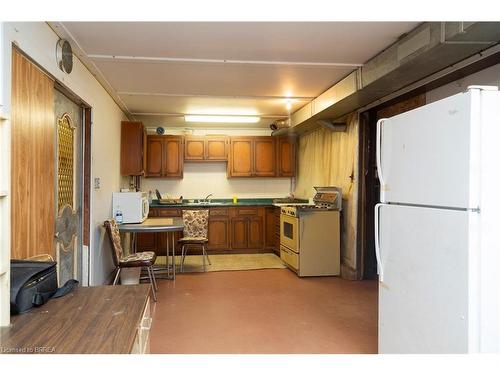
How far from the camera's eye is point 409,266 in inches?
75.3

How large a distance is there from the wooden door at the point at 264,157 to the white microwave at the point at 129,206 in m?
2.69

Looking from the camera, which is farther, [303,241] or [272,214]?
[272,214]

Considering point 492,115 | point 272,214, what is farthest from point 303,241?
point 492,115

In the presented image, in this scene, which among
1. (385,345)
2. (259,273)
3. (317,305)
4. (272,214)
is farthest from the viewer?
(272,214)

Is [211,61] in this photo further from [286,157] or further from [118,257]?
[286,157]

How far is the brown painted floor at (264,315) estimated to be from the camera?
2629 millimetres

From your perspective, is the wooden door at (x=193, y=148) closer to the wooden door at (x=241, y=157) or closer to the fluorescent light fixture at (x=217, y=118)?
the wooden door at (x=241, y=157)

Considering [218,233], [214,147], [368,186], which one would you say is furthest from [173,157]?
[368,186]

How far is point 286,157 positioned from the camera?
22.2 ft

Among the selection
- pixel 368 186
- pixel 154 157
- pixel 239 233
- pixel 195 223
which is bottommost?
pixel 239 233

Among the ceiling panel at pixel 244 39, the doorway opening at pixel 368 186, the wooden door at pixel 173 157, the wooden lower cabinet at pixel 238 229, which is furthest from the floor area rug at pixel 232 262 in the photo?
the ceiling panel at pixel 244 39

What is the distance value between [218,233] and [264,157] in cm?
175
